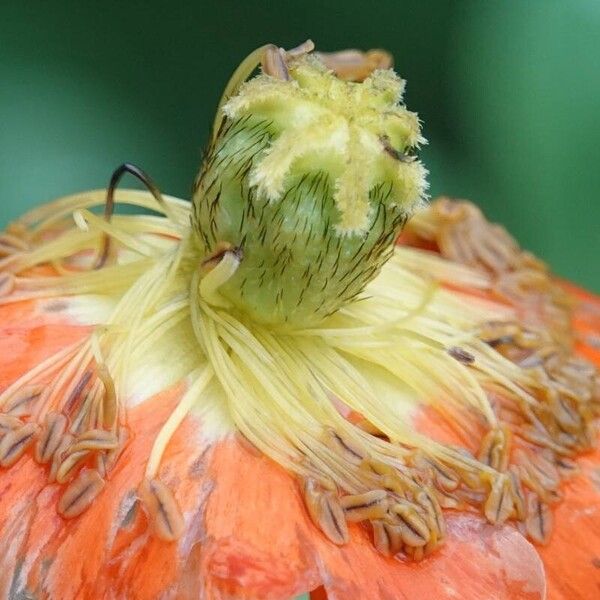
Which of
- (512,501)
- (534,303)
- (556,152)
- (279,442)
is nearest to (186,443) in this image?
(279,442)

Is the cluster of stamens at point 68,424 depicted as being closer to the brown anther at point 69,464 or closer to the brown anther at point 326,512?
the brown anther at point 69,464

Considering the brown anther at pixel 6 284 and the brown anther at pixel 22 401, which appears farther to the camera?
the brown anther at pixel 6 284

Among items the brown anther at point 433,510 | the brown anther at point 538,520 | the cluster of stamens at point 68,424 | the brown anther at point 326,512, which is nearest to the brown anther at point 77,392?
the cluster of stamens at point 68,424

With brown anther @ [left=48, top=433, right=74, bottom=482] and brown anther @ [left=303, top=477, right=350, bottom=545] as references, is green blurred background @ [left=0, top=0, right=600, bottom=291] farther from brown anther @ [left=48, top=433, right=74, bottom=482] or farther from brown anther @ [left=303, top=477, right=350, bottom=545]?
brown anther @ [left=303, top=477, right=350, bottom=545]

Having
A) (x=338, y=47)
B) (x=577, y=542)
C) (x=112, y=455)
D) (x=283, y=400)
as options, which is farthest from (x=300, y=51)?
(x=338, y=47)

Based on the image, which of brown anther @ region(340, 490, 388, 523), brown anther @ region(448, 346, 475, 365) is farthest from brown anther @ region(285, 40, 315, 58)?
brown anther @ region(340, 490, 388, 523)

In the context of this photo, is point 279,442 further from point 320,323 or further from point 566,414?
point 566,414
